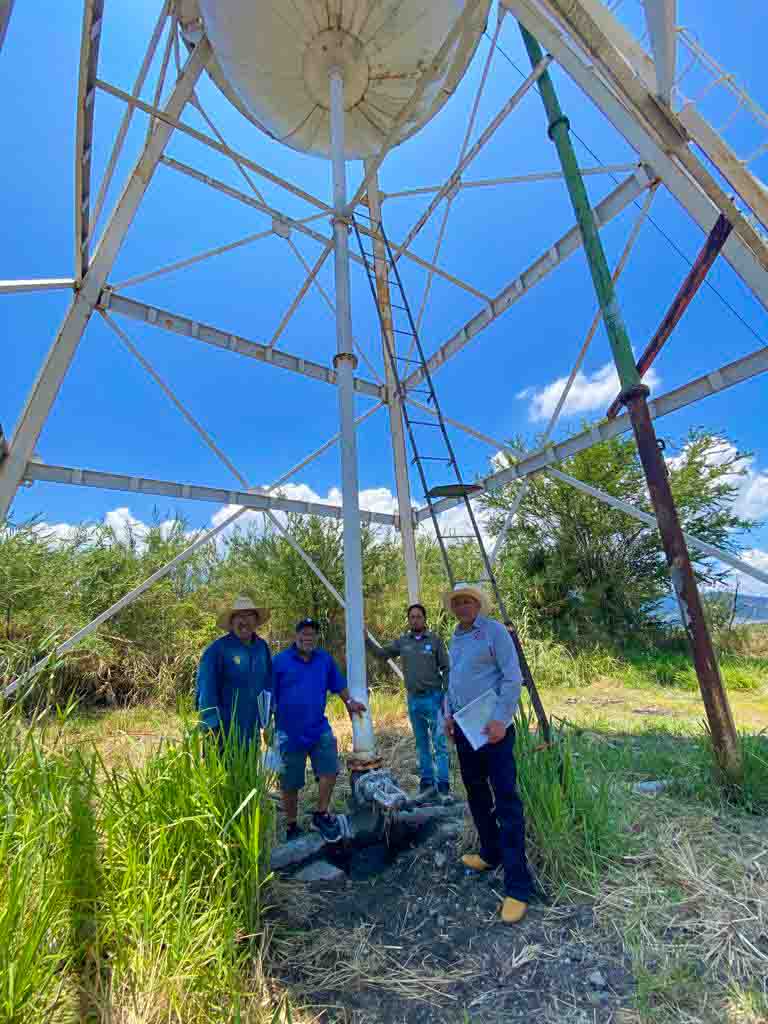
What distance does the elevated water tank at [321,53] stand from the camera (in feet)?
17.3

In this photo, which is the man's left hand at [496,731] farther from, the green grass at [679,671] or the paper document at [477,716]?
the green grass at [679,671]

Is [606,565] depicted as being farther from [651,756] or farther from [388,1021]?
[388,1021]

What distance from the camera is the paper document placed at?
9.11ft

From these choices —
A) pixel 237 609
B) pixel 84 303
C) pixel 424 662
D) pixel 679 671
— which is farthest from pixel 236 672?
pixel 679 671

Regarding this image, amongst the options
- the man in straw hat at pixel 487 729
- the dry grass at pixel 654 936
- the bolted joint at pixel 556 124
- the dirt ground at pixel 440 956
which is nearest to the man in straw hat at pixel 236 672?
the dry grass at pixel 654 936

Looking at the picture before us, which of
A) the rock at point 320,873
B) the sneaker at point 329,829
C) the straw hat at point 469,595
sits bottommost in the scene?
the rock at point 320,873

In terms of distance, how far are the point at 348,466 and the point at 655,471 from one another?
93.4 inches

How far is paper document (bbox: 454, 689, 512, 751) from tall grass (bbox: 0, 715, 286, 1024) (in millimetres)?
1143

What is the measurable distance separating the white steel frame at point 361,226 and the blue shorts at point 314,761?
201 mm

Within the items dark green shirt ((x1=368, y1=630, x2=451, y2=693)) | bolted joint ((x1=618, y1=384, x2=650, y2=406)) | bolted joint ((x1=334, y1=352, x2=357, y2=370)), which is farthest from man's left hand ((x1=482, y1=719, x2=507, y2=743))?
bolted joint ((x1=334, y1=352, x2=357, y2=370))

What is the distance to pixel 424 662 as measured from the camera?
189 inches

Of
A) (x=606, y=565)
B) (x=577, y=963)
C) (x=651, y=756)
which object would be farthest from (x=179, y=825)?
(x=606, y=565)

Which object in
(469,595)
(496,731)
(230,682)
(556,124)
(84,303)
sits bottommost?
(496,731)

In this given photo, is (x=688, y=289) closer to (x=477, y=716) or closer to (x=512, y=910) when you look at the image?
(x=477, y=716)
